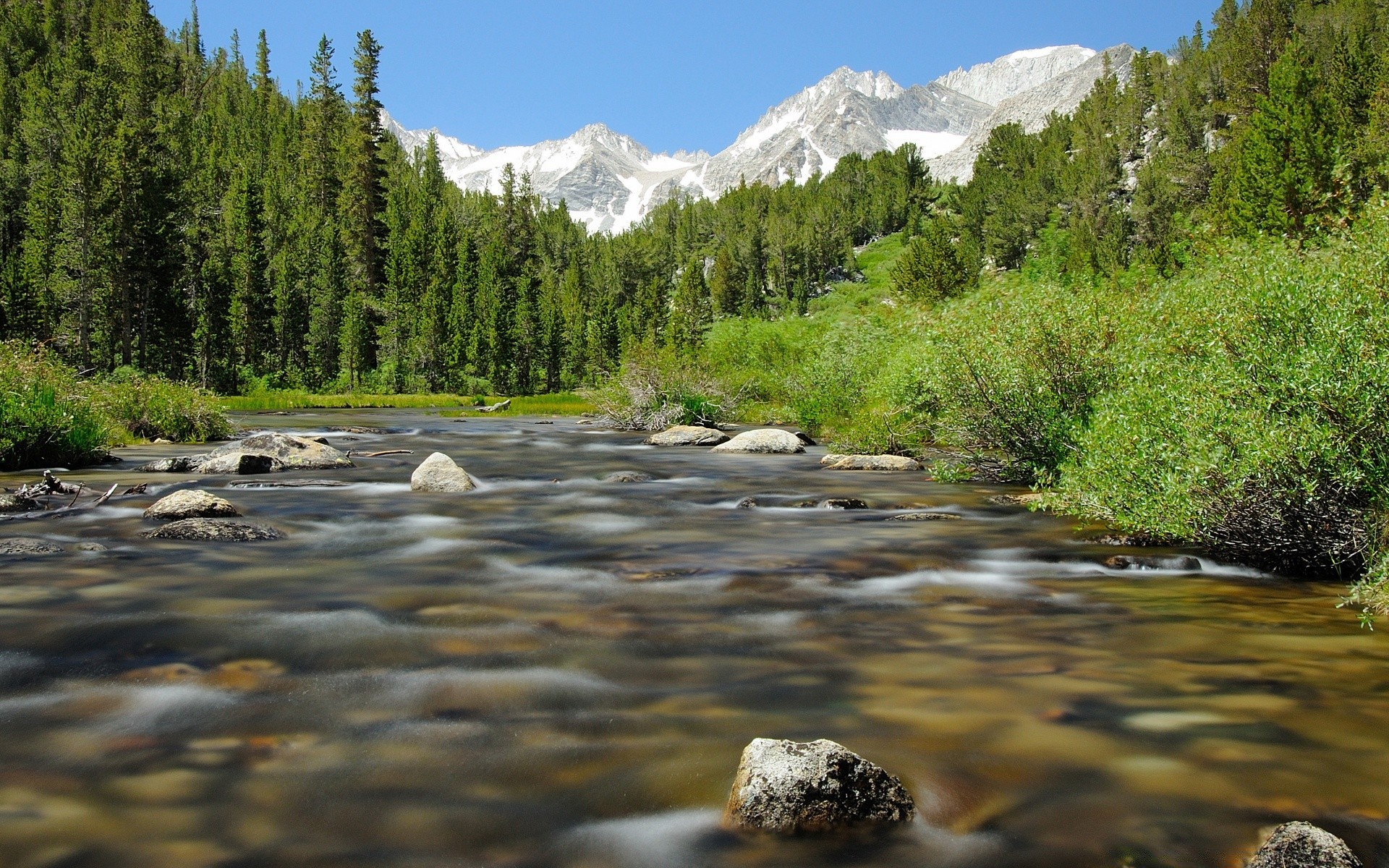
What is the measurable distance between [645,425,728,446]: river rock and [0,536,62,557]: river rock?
19.7 metres

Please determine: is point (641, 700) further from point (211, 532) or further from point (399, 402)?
point (399, 402)

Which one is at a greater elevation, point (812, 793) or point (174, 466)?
point (174, 466)

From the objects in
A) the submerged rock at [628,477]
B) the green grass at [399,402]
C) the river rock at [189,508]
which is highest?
the green grass at [399,402]

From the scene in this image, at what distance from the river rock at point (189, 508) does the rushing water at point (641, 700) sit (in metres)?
1.11

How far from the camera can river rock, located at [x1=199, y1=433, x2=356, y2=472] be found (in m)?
19.0

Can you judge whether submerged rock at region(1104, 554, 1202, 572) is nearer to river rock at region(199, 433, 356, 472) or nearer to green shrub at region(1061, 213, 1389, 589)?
green shrub at region(1061, 213, 1389, 589)

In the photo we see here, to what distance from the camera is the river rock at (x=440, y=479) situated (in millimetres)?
16438

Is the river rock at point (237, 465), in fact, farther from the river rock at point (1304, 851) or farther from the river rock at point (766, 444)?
the river rock at point (1304, 851)

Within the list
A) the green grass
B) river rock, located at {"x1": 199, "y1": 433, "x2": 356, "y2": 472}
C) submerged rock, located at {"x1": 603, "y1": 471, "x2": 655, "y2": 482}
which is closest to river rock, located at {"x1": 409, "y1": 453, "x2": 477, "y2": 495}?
submerged rock, located at {"x1": 603, "y1": 471, "x2": 655, "y2": 482}

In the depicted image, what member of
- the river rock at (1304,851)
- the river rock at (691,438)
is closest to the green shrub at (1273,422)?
the river rock at (1304,851)

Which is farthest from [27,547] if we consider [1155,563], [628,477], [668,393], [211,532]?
[668,393]

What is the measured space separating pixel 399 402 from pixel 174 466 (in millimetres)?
45330

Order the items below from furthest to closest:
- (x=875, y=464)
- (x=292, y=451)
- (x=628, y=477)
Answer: (x=875, y=464)
(x=292, y=451)
(x=628, y=477)

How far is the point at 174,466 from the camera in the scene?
17.5 meters
